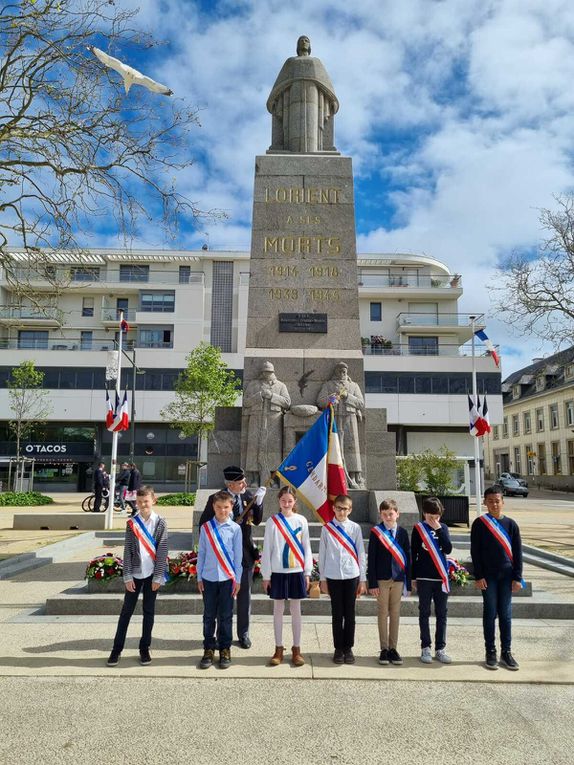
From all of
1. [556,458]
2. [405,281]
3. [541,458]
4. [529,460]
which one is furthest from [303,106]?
[529,460]

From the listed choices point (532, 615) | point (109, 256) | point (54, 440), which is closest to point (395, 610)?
point (532, 615)

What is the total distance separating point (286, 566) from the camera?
6043mm

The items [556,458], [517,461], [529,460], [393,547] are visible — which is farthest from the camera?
[517,461]

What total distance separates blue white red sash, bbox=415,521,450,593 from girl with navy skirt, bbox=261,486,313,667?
3.97 ft

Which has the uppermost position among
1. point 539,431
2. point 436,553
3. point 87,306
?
point 87,306

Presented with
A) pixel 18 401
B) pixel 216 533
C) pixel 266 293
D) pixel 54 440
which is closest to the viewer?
pixel 216 533

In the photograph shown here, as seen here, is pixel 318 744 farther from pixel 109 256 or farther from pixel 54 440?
pixel 109 256

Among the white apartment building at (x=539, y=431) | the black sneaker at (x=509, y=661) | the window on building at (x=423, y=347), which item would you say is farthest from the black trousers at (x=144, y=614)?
the white apartment building at (x=539, y=431)

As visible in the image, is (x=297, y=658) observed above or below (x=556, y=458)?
below

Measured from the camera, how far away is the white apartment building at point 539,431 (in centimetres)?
5806

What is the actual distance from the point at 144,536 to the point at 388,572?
8.26 feet

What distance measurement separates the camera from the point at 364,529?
1114 cm

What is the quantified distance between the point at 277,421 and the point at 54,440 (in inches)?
1499

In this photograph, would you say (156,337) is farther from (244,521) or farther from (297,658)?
(297,658)
